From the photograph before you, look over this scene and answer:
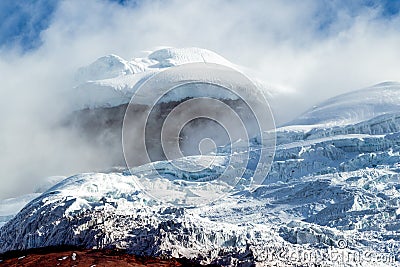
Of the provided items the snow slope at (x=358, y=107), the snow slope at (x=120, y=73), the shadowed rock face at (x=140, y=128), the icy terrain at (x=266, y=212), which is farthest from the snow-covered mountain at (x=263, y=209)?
the snow slope at (x=120, y=73)

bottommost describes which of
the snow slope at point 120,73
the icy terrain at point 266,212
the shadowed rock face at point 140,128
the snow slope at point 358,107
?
the icy terrain at point 266,212

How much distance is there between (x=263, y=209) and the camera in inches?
840

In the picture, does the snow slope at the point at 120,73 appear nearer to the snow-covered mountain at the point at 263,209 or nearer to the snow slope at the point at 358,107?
the snow slope at the point at 358,107

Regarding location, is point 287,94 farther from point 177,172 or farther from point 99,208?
point 99,208

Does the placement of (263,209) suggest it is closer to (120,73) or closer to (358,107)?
(358,107)

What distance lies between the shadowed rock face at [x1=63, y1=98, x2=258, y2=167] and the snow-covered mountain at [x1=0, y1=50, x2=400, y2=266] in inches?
875

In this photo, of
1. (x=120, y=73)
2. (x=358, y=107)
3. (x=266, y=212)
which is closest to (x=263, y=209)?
(x=266, y=212)

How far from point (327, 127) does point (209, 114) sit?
25749 millimetres

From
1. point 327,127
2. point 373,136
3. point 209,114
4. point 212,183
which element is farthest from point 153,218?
point 209,114

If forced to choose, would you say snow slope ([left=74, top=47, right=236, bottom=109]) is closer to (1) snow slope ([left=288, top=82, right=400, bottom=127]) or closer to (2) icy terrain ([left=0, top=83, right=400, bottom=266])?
(1) snow slope ([left=288, top=82, right=400, bottom=127])

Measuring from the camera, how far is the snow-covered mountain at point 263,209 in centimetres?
1563

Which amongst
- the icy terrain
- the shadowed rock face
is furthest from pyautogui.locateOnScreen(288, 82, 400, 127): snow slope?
the shadowed rock face

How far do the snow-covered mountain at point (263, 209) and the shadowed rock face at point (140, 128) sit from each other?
72.9 ft

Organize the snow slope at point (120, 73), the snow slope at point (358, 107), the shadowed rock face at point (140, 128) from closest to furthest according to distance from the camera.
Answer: the snow slope at point (358, 107) → the shadowed rock face at point (140, 128) → the snow slope at point (120, 73)
